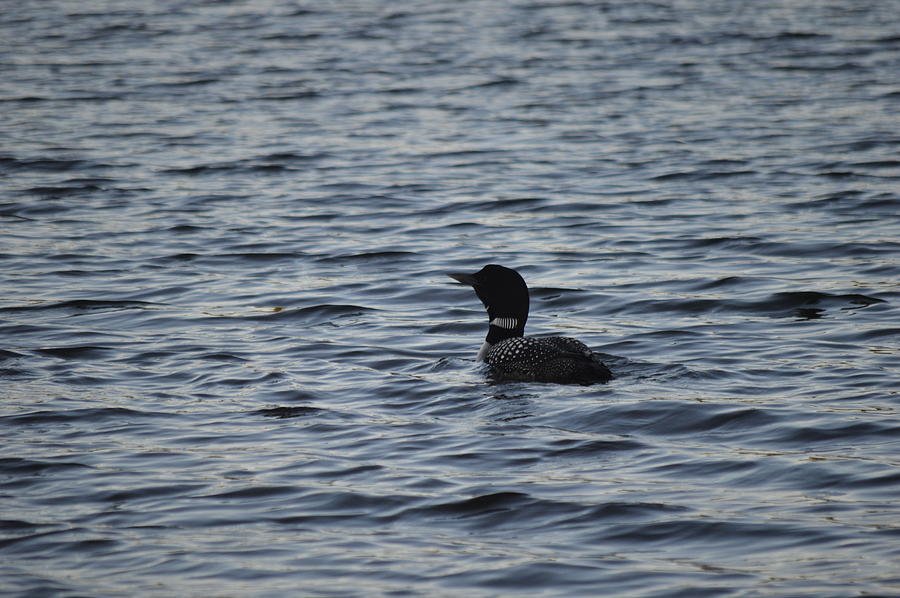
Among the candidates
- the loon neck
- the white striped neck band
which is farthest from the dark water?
the white striped neck band

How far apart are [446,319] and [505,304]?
151 cm

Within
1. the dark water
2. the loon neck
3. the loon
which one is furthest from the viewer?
the loon neck

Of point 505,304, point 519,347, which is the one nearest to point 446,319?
point 505,304

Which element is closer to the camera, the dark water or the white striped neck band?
the dark water

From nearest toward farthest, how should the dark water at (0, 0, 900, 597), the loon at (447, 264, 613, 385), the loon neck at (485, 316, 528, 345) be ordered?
the dark water at (0, 0, 900, 597)
the loon at (447, 264, 613, 385)
the loon neck at (485, 316, 528, 345)

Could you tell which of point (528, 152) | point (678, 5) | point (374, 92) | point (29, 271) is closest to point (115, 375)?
point (29, 271)

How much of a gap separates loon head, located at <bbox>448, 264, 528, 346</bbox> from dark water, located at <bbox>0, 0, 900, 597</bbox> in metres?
0.37

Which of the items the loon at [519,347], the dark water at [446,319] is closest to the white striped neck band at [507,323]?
the loon at [519,347]

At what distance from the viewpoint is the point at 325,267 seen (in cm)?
1348

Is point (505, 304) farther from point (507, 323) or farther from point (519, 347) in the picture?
point (519, 347)

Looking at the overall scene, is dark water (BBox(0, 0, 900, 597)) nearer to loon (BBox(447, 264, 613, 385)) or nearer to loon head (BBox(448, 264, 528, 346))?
loon (BBox(447, 264, 613, 385))

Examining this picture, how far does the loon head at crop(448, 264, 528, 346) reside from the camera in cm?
1024

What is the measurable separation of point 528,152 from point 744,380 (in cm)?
1000

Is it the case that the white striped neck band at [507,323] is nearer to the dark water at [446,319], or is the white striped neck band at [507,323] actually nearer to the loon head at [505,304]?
the loon head at [505,304]
